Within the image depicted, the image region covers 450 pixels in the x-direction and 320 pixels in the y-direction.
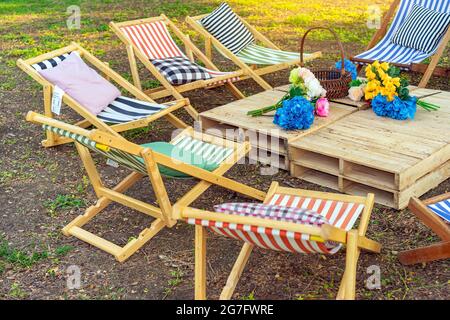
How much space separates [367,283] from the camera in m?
3.33

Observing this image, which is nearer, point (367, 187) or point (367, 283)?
point (367, 283)

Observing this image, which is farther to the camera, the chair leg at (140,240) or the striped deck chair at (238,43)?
the striped deck chair at (238,43)

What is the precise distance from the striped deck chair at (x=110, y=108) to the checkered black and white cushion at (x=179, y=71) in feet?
1.18

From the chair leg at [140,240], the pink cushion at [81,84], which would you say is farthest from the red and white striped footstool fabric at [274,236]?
the pink cushion at [81,84]

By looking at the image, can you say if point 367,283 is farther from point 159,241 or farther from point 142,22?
point 142,22

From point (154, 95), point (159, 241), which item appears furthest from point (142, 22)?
point (159, 241)

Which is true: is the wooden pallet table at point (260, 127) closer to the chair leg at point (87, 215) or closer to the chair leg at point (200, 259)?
the chair leg at point (87, 215)

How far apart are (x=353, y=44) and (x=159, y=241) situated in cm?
464

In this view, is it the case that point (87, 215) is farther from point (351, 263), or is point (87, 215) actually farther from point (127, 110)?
point (351, 263)

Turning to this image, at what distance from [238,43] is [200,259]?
3.92 m

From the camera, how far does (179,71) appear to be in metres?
5.60

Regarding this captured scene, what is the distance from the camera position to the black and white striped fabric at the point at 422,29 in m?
5.95

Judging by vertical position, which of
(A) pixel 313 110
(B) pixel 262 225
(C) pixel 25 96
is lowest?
(C) pixel 25 96
